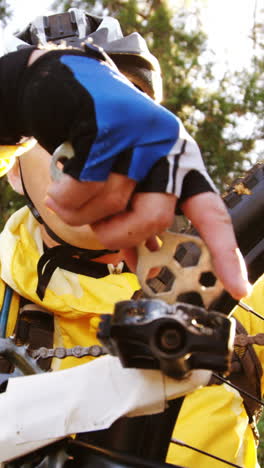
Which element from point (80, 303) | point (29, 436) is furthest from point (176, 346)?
point (80, 303)

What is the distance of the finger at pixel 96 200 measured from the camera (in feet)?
2.44

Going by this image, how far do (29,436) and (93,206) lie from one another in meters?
0.36

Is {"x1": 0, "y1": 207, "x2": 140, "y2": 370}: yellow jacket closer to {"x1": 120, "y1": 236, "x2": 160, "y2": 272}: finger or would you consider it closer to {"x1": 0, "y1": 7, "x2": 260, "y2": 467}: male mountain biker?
{"x1": 0, "y1": 7, "x2": 260, "y2": 467}: male mountain biker

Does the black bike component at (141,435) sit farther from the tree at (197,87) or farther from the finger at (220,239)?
the tree at (197,87)

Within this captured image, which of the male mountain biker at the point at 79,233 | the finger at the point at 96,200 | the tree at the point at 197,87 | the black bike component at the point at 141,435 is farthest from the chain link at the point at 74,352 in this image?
the tree at the point at 197,87

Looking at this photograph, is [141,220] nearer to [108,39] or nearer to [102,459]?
[102,459]

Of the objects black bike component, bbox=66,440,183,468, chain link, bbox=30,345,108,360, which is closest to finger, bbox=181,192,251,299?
black bike component, bbox=66,440,183,468

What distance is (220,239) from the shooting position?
767 mm

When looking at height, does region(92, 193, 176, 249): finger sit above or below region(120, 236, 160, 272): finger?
above

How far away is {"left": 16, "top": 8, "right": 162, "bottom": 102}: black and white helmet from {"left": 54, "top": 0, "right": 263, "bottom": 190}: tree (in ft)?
11.0

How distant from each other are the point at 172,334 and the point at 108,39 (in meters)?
1.32

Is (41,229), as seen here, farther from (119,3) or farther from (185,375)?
(119,3)

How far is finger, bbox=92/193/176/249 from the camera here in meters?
0.76

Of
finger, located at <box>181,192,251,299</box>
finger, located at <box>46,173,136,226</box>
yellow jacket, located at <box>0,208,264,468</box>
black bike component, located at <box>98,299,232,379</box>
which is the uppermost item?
finger, located at <box>46,173,136,226</box>
